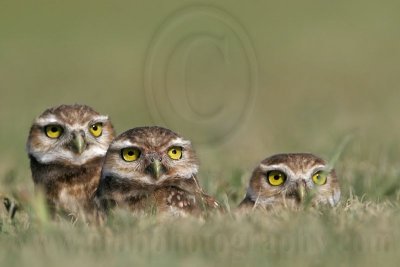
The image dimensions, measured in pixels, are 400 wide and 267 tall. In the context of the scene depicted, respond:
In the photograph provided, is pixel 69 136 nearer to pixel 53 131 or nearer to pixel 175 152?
pixel 53 131

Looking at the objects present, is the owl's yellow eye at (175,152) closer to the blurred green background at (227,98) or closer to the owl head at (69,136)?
the blurred green background at (227,98)

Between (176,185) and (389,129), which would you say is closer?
(176,185)

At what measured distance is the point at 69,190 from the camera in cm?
796

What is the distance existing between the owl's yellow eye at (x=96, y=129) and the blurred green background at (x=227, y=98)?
0.63m

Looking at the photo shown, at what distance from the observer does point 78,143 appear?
26.3ft

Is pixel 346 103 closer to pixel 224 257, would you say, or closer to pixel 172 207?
pixel 172 207

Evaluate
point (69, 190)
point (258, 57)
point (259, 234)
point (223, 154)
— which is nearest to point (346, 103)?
point (223, 154)

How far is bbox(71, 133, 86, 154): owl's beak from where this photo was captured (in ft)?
26.3

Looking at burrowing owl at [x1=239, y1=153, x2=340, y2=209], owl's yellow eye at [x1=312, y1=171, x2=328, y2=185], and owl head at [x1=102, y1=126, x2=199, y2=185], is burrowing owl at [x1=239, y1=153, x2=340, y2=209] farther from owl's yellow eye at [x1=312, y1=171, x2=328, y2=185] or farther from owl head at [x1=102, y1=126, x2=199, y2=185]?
owl head at [x1=102, y1=126, x2=199, y2=185]

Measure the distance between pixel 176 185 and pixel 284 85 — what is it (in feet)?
34.1

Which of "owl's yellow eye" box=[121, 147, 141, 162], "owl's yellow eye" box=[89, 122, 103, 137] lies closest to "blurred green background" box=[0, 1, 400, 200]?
"owl's yellow eye" box=[89, 122, 103, 137]

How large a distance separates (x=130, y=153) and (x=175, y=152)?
0.98 feet

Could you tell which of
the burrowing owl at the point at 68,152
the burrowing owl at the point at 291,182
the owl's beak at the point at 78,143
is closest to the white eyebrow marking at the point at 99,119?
the burrowing owl at the point at 68,152

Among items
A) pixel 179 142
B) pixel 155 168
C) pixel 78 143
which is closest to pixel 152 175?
pixel 155 168
